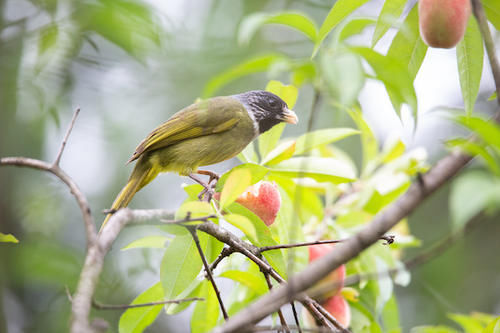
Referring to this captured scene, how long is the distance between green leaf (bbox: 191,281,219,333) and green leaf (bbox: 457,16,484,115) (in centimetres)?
110

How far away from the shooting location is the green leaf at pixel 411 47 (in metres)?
1.60

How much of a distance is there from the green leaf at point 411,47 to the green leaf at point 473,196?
492 mm

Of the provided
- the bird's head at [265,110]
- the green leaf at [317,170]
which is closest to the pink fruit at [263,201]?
the green leaf at [317,170]

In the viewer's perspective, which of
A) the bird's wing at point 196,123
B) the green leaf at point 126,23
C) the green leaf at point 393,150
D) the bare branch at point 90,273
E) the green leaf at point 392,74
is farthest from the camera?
the green leaf at point 393,150

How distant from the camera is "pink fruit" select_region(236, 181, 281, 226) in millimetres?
1806

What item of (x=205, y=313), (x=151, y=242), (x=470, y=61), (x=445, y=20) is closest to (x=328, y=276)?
(x=205, y=313)

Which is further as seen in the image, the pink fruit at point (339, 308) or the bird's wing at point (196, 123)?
the bird's wing at point (196, 123)

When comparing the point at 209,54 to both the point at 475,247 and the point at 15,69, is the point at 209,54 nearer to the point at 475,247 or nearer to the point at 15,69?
the point at 15,69

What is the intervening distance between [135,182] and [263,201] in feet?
2.55

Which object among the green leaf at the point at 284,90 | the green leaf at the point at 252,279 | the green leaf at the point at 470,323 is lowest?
the green leaf at the point at 470,323

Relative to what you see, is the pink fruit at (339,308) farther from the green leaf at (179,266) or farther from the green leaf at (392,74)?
the green leaf at (392,74)

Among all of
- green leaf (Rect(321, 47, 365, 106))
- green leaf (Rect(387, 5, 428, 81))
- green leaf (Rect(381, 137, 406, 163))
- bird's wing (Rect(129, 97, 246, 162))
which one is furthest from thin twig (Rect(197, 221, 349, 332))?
green leaf (Rect(381, 137, 406, 163))

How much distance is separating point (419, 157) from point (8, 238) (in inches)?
80.0

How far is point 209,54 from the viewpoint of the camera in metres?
1.23
